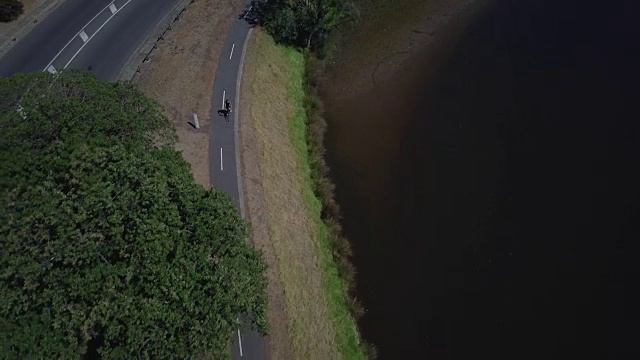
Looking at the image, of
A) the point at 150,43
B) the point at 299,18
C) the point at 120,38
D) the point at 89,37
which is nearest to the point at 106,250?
the point at 150,43

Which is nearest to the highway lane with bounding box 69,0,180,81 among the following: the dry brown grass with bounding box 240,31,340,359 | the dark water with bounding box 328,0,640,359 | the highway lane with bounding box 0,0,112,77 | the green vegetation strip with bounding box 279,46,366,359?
the highway lane with bounding box 0,0,112,77

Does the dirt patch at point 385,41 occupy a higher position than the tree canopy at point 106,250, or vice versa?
the tree canopy at point 106,250

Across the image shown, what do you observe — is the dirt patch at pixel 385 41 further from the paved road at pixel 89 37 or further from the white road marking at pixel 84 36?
the white road marking at pixel 84 36

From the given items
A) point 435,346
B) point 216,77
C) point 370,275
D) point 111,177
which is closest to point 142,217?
point 111,177

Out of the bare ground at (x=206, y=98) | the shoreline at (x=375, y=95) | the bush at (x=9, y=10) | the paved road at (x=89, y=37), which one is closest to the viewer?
the bare ground at (x=206, y=98)

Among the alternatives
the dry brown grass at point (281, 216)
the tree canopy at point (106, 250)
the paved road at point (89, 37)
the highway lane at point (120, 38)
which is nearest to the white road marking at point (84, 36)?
the paved road at point (89, 37)

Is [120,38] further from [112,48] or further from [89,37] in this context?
[89,37]

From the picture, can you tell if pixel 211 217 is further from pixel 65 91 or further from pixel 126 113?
pixel 65 91
